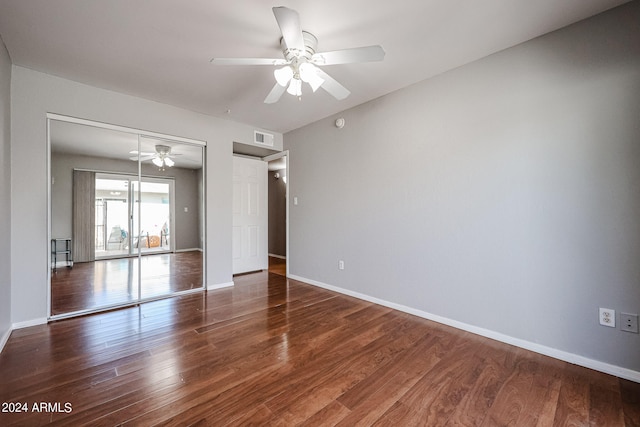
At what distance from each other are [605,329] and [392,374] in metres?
1.59

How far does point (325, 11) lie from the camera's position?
1883 mm

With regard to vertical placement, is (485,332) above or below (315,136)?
below

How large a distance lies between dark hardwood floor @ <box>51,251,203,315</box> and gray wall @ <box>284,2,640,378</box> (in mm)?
2519

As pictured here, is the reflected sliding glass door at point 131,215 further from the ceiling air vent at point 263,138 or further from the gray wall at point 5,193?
the ceiling air vent at point 263,138

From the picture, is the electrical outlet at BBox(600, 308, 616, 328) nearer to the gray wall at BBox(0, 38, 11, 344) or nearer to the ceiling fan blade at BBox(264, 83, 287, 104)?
the ceiling fan blade at BBox(264, 83, 287, 104)

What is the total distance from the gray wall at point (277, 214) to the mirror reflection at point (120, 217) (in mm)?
2730

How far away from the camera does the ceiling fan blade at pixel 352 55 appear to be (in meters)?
1.78

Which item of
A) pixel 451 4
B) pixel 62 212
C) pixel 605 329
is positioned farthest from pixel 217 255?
pixel 605 329

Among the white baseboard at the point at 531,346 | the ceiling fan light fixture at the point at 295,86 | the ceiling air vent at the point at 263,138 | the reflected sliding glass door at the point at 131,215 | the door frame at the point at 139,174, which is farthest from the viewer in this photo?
the ceiling air vent at the point at 263,138

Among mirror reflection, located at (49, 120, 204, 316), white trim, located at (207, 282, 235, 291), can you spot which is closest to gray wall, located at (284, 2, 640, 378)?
white trim, located at (207, 282, 235, 291)

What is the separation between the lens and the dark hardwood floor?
289cm

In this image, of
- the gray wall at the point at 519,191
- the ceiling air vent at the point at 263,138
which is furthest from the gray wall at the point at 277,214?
the gray wall at the point at 519,191

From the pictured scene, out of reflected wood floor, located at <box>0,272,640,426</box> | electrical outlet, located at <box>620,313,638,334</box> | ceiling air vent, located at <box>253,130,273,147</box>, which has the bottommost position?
reflected wood floor, located at <box>0,272,640,426</box>

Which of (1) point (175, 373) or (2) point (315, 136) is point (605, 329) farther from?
(2) point (315, 136)
